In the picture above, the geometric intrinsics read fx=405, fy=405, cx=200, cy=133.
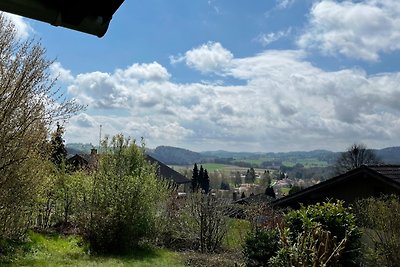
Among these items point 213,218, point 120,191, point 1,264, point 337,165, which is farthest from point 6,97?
point 337,165

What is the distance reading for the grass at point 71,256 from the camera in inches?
458

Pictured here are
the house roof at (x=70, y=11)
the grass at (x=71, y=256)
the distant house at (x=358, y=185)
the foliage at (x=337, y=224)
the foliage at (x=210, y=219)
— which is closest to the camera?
the house roof at (x=70, y=11)

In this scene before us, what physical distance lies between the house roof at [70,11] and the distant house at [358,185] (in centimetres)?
1206

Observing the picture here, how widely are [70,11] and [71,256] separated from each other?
40.3ft

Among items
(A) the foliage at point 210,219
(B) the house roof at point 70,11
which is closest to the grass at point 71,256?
(A) the foliage at point 210,219

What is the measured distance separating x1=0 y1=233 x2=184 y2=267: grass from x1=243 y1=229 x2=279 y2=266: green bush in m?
2.99

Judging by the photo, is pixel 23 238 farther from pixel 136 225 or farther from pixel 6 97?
pixel 6 97

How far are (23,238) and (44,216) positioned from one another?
17.0 feet

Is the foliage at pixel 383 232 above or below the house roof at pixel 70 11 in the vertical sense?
below

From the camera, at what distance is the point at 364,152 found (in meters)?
47.9

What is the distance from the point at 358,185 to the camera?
14328 mm

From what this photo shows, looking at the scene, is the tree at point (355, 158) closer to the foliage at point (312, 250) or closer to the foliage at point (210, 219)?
the foliage at point (210, 219)

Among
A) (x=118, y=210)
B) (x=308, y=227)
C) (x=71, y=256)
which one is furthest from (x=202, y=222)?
(x=308, y=227)

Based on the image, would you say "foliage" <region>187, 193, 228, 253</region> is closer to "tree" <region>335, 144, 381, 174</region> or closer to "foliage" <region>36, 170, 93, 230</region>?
"foliage" <region>36, 170, 93, 230</region>
